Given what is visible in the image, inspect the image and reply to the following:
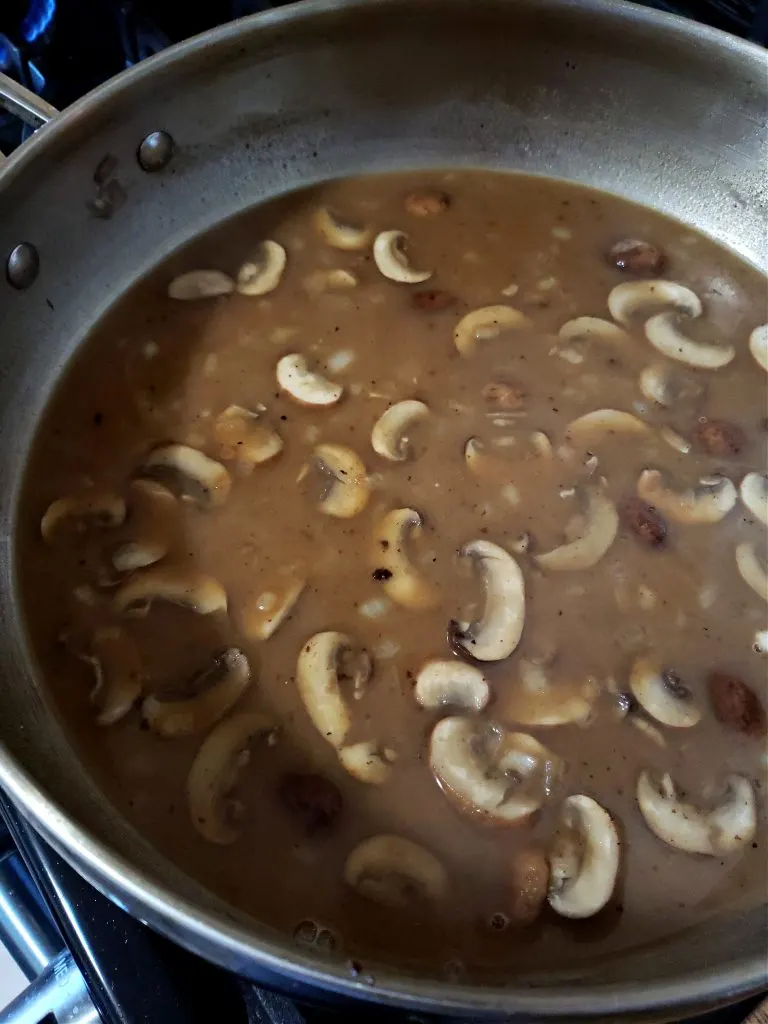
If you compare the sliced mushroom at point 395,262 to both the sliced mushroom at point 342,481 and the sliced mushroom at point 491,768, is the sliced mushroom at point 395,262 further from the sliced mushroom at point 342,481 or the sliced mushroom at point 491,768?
the sliced mushroom at point 491,768

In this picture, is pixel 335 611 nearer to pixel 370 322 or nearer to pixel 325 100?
pixel 370 322

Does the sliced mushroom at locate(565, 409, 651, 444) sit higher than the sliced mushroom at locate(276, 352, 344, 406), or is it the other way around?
the sliced mushroom at locate(276, 352, 344, 406)

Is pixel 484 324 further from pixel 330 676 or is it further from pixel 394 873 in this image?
pixel 394 873

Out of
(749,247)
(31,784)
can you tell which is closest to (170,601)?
(31,784)

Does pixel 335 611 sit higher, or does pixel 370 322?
pixel 370 322

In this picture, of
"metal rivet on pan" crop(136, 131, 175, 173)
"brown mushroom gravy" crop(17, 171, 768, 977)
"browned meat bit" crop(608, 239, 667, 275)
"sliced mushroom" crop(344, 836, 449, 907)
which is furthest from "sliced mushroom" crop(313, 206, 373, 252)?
"sliced mushroom" crop(344, 836, 449, 907)

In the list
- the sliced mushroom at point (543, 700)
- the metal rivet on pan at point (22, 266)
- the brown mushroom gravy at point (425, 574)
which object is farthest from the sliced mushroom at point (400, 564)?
the metal rivet on pan at point (22, 266)

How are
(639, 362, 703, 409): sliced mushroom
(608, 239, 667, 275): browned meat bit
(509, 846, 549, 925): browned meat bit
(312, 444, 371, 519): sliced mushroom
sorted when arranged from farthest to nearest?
(608, 239, 667, 275): browned meat bit, (639, 362, 703, 409): sliced mushroom, (312, 444, 371, 519): sliced mushroom, (509, 846, 549, 925): browned meat bit

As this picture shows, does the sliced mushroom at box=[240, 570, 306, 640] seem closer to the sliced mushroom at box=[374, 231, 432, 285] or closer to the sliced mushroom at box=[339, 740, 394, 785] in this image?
the sliced mushroom at box=[339, 740, 394, 785]
